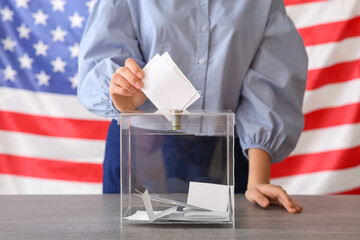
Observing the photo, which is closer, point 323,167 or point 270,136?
point 270,136

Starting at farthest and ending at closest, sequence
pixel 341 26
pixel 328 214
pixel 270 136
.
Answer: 1. pixel 341 26
2. pixel 270 136
3. pixel 328 214

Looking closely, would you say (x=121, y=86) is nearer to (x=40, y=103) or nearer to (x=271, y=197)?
(x=271, y=197)

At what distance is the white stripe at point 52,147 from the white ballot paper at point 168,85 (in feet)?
4.95

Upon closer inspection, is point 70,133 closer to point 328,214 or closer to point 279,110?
point 279,110

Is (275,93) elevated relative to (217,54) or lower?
lower

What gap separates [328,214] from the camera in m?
1.00

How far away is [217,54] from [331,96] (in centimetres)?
118

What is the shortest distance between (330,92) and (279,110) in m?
1.08

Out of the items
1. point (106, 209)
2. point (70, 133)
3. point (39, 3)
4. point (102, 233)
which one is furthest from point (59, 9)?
point (102, 233)

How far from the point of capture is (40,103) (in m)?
2.38

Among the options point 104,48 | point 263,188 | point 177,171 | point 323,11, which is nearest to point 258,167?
point 263,188

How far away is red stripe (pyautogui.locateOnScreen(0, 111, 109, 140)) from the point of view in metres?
2.39

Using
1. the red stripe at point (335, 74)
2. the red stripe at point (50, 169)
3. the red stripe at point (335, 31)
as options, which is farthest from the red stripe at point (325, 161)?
the red stripe at point (50, 169)

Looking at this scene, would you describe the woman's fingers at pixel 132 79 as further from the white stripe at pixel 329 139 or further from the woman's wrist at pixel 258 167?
the white stripe at pixel 329 139
